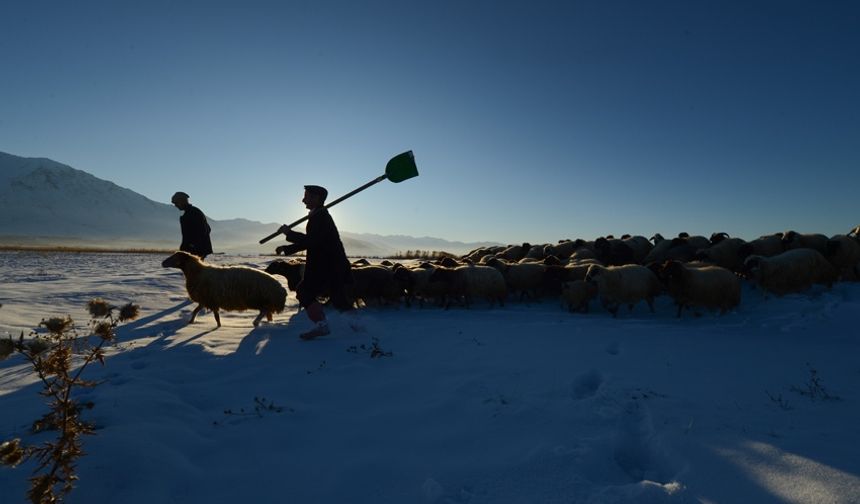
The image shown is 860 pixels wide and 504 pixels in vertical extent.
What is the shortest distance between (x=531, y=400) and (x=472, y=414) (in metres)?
Result: 0.53

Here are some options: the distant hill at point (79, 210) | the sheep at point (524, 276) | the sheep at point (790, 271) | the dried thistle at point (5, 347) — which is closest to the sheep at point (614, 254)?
the sheep at point (524, 276)

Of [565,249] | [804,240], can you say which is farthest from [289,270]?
[804,240]

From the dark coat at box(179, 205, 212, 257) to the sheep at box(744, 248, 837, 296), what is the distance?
11243 mm

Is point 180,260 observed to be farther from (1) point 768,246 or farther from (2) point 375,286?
(1) point 768,246

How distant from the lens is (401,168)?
7.55 m

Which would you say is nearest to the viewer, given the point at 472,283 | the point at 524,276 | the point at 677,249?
the point at 472,283

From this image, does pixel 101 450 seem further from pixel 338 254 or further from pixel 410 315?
pixel 410 315

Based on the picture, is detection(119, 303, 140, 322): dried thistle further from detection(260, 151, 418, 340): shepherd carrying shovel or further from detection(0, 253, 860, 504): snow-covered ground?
detection(260, 151, 418, 340): shepherd carrying shovel

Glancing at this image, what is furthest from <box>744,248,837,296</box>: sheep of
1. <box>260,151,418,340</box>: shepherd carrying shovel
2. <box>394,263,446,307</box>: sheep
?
<box>260,151,418,340</box>: shepherd carrying shovel

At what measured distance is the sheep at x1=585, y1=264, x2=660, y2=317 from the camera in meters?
7.82

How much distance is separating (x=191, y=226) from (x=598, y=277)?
8.31 meters

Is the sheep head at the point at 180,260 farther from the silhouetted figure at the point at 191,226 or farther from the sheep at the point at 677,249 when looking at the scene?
the sheep at the point at 677,249

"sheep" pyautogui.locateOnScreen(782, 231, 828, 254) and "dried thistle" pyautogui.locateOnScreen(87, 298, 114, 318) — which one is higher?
"sheep" pyautogui.locateOnScreen(782, 231, 828, 254)

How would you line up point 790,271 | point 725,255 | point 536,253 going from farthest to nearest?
point 536,253, point 725,255, point 790,271
